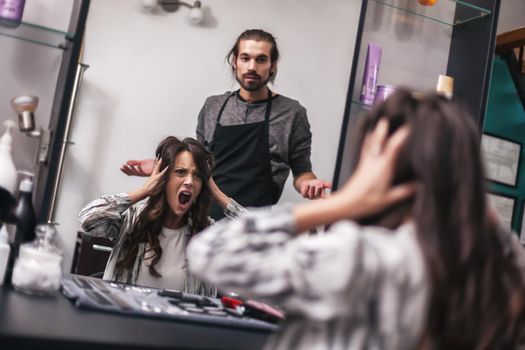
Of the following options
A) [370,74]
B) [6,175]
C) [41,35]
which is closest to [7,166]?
[6,175]

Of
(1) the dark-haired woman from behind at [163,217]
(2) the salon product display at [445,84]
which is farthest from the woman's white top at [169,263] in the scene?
(2) the salon product display at [445,84]

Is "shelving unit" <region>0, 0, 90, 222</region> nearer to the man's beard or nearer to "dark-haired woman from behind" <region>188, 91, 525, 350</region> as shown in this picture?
the man's beard

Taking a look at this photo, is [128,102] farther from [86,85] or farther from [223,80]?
[223,80]

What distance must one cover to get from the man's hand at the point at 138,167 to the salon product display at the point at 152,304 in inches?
18.4

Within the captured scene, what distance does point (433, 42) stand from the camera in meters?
2.09

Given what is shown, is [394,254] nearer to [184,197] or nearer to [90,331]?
[90,331]

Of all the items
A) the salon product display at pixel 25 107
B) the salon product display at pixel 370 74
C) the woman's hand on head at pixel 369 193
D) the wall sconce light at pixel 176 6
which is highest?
the wall sconce light at pixel 176 6

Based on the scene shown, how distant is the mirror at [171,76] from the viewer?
71.4 inches

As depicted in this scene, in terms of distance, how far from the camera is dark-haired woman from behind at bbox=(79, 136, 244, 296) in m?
1.75

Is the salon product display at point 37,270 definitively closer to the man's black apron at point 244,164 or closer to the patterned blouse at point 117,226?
the patterned blouse at point 117,226

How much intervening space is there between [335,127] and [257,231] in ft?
4.33

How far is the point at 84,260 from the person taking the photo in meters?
1.78

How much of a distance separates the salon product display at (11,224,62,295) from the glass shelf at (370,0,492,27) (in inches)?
58.5

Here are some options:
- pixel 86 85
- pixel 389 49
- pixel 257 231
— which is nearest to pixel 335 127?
pixel 389 49
